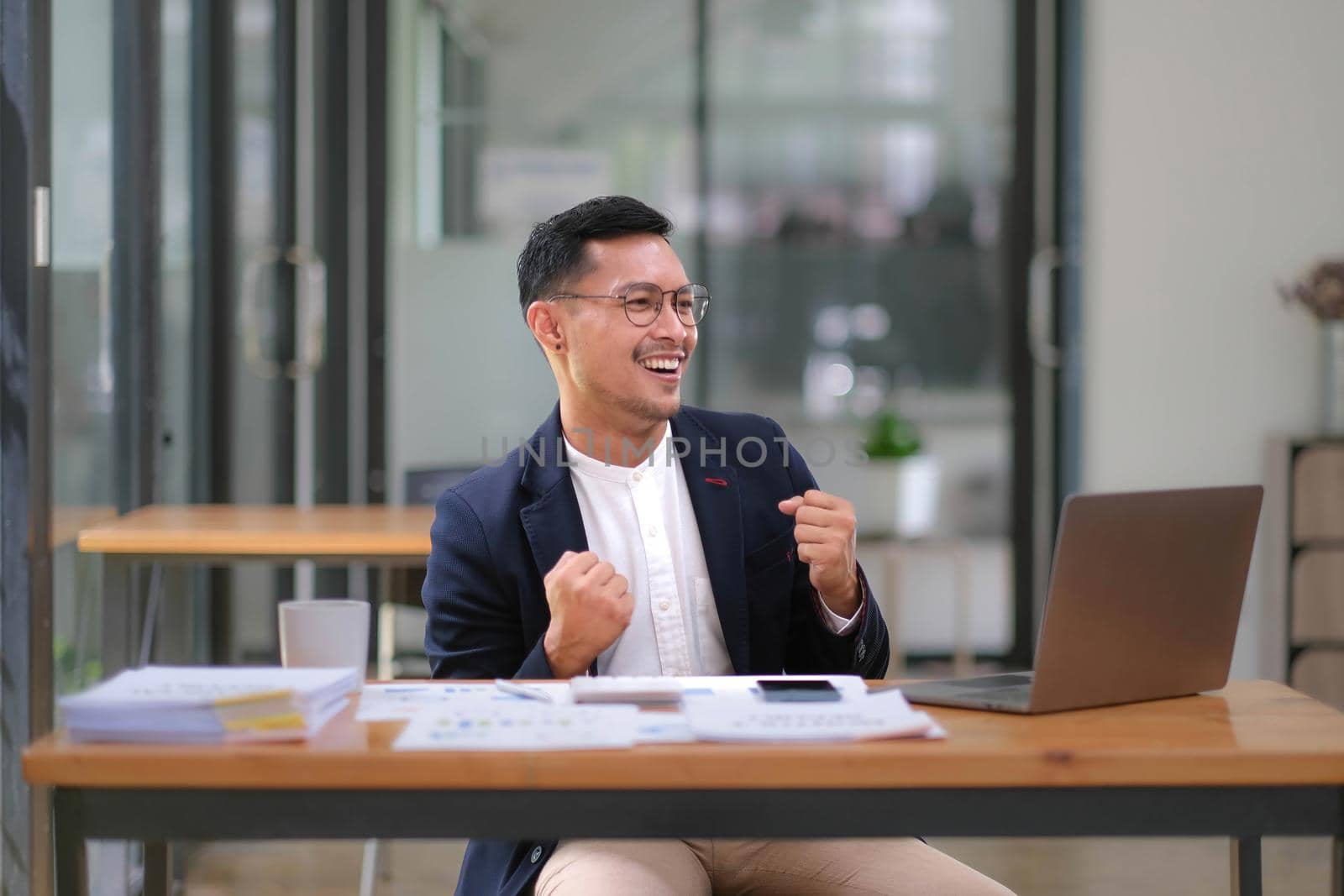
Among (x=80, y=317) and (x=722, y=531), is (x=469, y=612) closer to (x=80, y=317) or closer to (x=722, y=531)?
(x=722, y=531)

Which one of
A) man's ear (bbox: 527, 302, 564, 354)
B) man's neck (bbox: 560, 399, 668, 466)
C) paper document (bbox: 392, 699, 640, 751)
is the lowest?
paper document (bbox: 392, 699, 640, 751)

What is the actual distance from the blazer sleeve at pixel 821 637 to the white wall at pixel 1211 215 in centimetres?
342

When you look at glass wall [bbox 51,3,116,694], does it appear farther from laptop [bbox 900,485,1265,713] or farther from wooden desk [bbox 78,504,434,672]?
laptop [bbox 900,485,1265,713]

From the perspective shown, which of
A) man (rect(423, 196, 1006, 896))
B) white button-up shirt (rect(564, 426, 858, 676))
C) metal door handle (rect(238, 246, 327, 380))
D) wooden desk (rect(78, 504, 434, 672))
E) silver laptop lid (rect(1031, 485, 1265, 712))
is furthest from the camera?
metal door handle (rect(238, 246, 327, 380))

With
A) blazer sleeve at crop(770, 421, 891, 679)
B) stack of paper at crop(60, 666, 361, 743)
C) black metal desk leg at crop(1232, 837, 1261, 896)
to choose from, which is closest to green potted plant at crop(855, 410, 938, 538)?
blazer sleeve at crop(770, 421, 891, 679)

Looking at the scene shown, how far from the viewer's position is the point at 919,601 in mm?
5543

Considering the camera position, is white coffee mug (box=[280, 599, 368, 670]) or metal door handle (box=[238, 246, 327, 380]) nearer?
white coffee mug (box=[280, 599, 368, 670])

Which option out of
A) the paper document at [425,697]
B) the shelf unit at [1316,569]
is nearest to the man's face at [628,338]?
the paper document at [425,697]

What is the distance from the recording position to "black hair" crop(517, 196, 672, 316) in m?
1.99

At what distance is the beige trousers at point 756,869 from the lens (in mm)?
1556

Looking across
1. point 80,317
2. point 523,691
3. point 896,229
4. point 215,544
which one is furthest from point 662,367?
point 896,229

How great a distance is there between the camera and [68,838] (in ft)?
4.17

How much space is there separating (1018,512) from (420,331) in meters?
2.29

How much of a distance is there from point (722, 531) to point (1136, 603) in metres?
0.63
